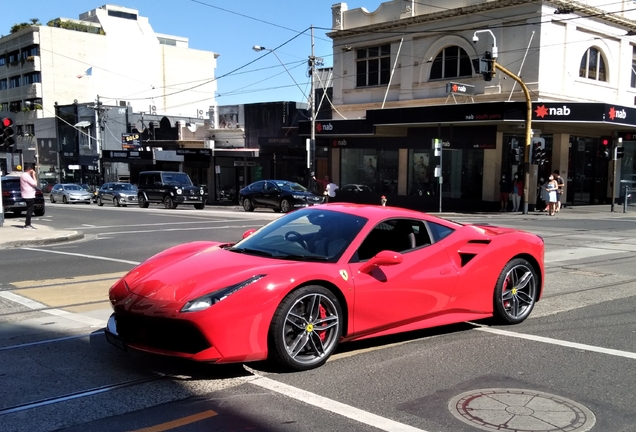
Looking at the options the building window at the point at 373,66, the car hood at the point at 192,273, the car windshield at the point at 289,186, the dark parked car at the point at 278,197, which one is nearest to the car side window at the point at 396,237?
the car hood at the point at 192,273

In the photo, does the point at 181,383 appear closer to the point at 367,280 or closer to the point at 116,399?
the point at 116,399

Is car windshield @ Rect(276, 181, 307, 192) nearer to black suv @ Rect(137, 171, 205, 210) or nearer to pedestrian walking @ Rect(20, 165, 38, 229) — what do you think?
black suv @ Rect(137, 171, 205, 210)

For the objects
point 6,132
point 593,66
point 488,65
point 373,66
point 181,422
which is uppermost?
point 373,66

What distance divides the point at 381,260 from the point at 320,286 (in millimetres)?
630

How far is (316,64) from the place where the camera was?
33844 millimetres

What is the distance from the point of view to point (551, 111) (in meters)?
26.8

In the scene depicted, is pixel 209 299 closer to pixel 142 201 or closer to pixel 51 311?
pixel 51 311

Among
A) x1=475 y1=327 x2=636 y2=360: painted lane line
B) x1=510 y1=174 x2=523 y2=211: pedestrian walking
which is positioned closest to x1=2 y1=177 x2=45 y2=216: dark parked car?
x1=510 y1=174 x2=523 y2=211: pedestrian walking

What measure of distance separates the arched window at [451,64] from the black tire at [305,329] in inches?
1133

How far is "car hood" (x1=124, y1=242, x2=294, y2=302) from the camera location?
4676mm

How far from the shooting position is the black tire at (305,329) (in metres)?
4.74

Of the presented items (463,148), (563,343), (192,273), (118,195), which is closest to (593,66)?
(463,148)

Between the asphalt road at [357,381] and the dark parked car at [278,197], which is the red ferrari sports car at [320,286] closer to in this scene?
the asphalt road at [357,381]

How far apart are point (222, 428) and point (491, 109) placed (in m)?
25.9
